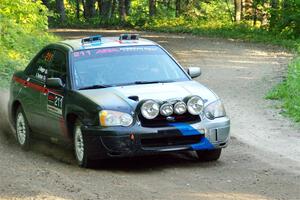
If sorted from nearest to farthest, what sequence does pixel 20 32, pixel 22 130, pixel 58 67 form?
pixel 58 67, pixel 22 130, pixel 20 32

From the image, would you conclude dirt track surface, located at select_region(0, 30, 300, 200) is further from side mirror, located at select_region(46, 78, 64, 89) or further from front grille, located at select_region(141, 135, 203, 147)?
side mirror, located at select_region(46, 78, 64, 89)

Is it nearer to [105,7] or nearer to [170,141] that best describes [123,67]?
[170,141]

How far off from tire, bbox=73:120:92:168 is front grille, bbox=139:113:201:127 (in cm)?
80

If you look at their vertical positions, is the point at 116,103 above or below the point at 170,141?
above

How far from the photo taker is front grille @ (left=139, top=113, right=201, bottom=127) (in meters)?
8.59

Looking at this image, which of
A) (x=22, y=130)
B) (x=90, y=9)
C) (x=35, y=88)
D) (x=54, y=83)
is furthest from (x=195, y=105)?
(x=90, y=9)

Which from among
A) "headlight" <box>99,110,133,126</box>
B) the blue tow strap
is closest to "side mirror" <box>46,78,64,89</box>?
"headlight" <box>99,110,133,126</box>

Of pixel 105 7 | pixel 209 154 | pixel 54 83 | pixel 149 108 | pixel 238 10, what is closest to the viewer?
pixel 149 108

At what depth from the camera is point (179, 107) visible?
8.62 m

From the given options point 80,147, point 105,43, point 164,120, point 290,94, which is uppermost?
point 105,43

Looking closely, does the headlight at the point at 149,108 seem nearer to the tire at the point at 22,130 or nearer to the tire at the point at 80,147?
the tire at the point at 80,147

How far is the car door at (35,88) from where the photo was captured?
10109 millimetres

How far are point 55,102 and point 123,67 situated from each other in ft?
3.48

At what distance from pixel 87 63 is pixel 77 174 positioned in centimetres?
193
